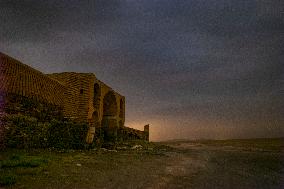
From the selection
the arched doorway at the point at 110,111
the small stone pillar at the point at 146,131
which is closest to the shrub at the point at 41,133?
the arched doorway at the point at 110,111

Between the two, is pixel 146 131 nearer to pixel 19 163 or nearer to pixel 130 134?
pixel 130 134

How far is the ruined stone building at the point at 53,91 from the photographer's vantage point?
1340cm

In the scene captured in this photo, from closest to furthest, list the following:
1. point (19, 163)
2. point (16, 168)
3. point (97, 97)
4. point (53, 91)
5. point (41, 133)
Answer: point (16, 168) → point (19, 163) → point (41, 133) → point (53, 91) → point (97, 97)

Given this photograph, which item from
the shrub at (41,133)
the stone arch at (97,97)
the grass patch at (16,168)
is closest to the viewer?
the grass patch at (16,168)

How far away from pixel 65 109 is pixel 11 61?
221 inches

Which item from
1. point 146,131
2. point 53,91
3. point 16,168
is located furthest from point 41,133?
point 146,131

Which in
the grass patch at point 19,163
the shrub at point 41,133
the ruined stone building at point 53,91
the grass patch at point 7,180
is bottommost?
the grass patch at point 7,180

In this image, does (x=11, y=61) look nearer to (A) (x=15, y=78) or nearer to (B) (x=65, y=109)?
(A) (x=15, y=78)

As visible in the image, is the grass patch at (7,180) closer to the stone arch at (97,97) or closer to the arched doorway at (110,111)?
the stone arch at (97,97)

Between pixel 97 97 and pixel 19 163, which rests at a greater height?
pixel 97 97

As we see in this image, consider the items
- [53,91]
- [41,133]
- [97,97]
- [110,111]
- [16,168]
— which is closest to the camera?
[16,168]

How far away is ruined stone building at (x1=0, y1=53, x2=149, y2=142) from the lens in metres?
13.4

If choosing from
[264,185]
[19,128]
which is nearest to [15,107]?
[19,128]

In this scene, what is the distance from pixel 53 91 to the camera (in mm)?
18359
